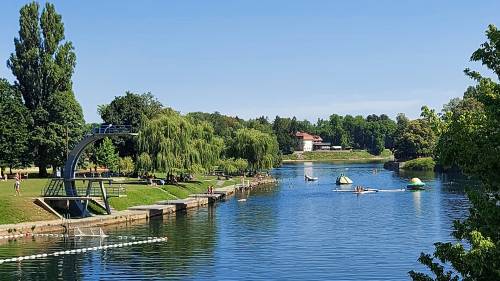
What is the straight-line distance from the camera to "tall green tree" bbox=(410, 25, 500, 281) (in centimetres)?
1284

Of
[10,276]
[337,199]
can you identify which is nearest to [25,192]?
[10,276]

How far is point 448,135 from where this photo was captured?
14.5 m

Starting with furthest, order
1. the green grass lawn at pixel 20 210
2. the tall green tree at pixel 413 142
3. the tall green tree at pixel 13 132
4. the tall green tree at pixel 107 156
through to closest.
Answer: the tall green tree at pixel 413 142 → the tall green tree at pixel 107 156 → the tall green tree at pixel 13 132 → the green grass lawn at pixel 20 210

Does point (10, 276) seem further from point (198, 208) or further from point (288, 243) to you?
point (198, 208)

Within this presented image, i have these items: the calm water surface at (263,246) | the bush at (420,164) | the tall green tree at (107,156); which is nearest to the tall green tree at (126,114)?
the tall green tree at (107,156)

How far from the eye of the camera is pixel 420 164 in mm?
166250

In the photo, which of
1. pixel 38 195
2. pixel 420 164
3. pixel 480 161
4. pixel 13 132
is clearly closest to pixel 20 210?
pixel 38 195

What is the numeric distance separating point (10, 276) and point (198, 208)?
3814cm

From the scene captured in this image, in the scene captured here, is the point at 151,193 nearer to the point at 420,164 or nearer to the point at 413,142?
the point at 420,164

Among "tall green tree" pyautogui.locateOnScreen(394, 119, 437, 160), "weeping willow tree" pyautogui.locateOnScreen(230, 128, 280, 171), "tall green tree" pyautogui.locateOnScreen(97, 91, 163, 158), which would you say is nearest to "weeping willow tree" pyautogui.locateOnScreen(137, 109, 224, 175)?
"tall green tree" pyautogui.locateOnScreen(97, 91, 163, 158)

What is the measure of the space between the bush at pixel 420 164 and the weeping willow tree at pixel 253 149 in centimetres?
5382

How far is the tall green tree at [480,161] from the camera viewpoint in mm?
12844

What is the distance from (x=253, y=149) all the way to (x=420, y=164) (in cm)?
6052

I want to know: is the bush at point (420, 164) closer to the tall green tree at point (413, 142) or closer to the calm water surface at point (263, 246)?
the tall green tree at point (413, 142)
